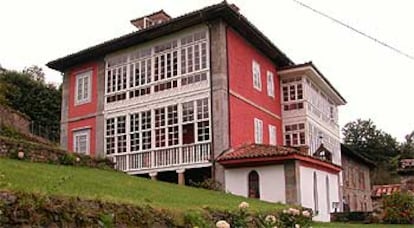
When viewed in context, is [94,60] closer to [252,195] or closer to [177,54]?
[177,54]

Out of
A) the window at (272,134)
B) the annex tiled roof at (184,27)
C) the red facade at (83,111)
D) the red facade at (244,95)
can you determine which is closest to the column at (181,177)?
the red facade at (244,95)

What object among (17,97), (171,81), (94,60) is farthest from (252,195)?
(17,97)

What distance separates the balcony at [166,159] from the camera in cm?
2202

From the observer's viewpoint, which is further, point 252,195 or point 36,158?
point 252,195

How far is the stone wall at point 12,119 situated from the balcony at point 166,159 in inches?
219

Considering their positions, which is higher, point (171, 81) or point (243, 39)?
point (243, 39)

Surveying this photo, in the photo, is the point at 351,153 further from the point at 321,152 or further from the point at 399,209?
the point at 399,209

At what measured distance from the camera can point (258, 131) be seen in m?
24.6

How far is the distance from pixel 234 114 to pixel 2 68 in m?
24.9

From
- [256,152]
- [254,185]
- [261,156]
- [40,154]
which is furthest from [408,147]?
[40,154]

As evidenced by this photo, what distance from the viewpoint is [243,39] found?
24.2 m

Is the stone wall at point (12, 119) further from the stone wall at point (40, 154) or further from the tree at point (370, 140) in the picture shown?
the tree at point (370, 140)

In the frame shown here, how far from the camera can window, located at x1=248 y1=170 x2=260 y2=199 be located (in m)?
20.8

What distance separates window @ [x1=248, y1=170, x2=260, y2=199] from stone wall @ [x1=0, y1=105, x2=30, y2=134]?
39.9ft
